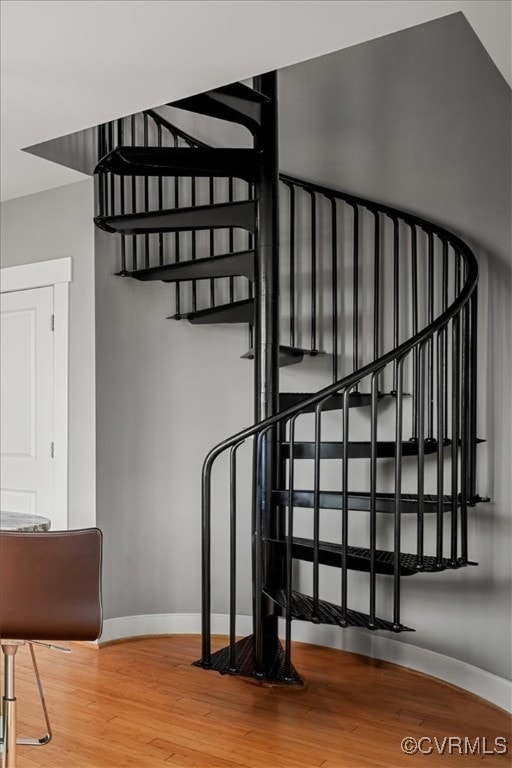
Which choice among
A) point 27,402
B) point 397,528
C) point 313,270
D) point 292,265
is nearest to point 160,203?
point 292,265

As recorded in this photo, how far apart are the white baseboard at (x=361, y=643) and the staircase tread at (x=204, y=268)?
193cm

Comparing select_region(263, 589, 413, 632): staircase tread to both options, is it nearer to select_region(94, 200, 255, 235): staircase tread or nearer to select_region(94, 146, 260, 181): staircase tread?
select_region(94, 200, 255, 235): staircase tread

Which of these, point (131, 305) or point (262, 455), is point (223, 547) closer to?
point (262, 455)

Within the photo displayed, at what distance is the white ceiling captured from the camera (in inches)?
85.3

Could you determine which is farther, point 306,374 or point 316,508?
point 306,374

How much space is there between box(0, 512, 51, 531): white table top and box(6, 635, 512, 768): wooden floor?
0.83 metres

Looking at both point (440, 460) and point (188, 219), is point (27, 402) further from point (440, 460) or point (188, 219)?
point (440, 460)

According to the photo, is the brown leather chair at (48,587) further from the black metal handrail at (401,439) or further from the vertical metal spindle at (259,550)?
the vertical metal spindle at (259,550)

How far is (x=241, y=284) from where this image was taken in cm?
420

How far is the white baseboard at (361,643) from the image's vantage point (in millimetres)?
3203

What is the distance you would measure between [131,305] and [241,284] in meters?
0.66

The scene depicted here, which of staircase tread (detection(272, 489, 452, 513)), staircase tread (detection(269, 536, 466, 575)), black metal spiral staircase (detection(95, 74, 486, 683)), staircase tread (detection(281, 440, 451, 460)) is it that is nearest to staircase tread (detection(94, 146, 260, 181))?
black metal spiral staircase (detection(95, 74, 486, 683))

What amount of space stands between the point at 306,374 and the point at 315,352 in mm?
284

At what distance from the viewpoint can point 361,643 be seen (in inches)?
148
